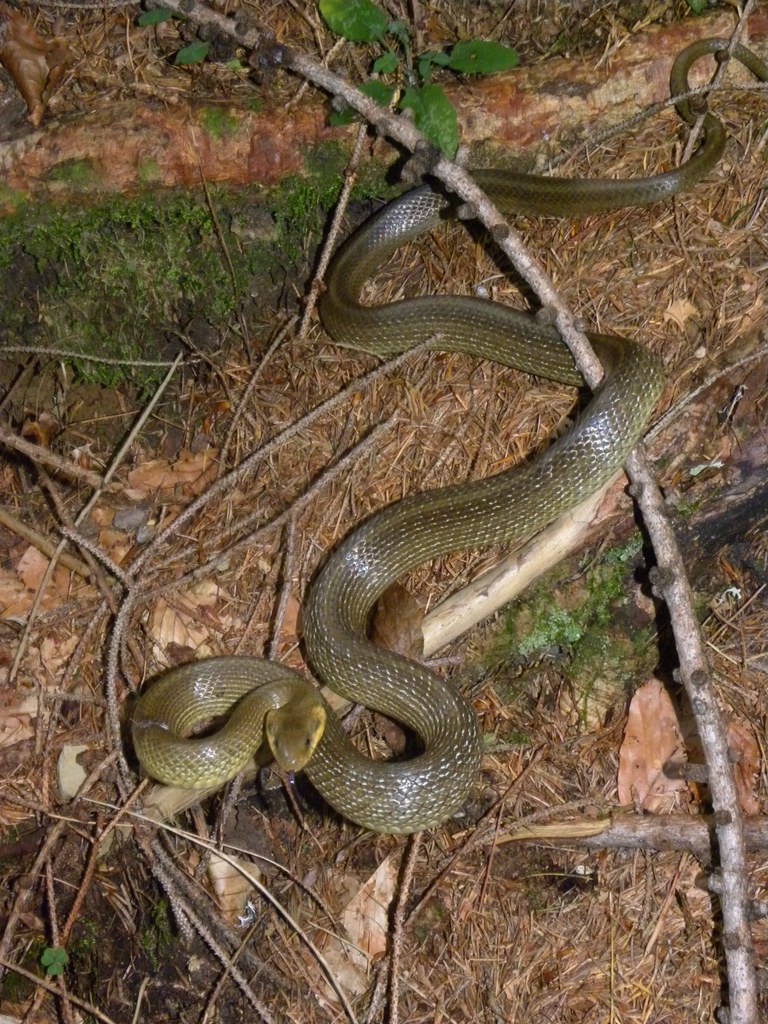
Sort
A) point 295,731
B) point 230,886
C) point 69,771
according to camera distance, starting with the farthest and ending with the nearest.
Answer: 1. point 69,771
2. point 230,886
3. point 295,731

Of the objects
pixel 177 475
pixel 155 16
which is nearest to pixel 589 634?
pixel 177 475

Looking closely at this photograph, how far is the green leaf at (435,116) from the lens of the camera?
3854 mm

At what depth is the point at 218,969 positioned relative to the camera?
357 centimetres

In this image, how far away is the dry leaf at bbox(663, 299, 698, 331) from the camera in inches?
150

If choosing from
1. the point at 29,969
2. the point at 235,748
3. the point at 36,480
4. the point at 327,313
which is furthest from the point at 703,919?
the point at 36,480

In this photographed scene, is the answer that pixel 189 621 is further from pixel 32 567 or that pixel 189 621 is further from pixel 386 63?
pixel 386 63

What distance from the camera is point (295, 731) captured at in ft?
11.1

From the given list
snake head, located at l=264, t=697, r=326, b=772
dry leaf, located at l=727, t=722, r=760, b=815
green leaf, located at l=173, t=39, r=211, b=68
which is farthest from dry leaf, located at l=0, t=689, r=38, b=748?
green leaf, located at l=173, t=39, r=211, b=68

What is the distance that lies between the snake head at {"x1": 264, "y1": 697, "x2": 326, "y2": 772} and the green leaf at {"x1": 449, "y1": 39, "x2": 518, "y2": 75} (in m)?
2.98

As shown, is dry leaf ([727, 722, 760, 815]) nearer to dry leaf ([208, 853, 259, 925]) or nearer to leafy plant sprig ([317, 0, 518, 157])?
dry leaf ([208, 853, 259, 925])

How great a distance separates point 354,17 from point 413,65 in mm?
357

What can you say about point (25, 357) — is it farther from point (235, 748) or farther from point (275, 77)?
Result: point (235, 748)

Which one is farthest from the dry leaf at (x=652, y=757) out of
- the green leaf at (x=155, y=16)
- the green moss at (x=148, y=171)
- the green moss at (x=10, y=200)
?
the green leaf at (x=155, y=16)

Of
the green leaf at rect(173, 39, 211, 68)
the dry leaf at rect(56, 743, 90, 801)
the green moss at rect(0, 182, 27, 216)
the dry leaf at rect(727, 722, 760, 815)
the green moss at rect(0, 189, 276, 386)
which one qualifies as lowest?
the dry leaf at rect(727, 722, 760, 815)
